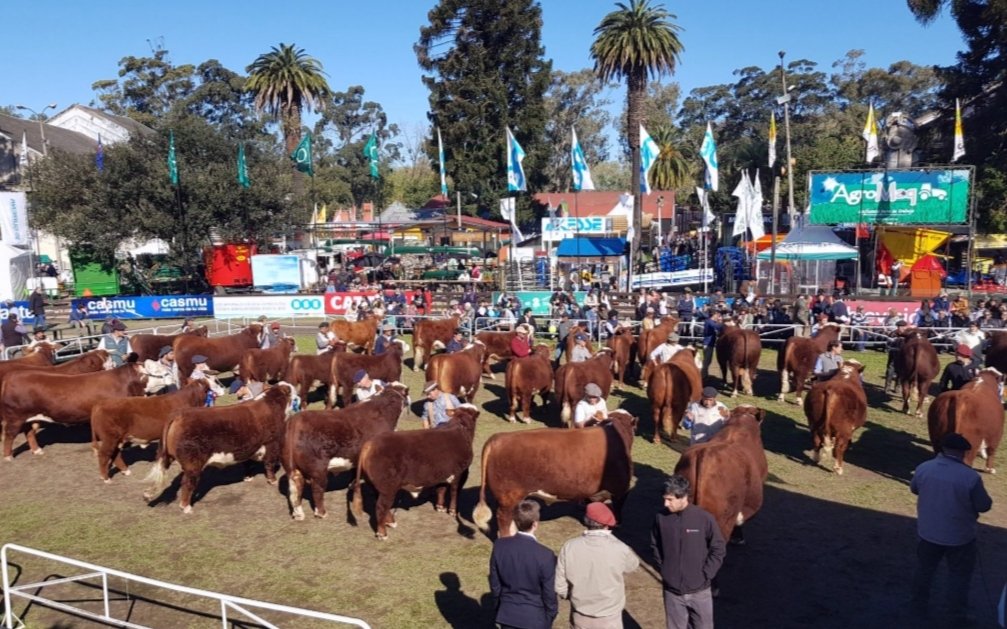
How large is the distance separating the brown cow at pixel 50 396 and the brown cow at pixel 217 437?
8.88ft

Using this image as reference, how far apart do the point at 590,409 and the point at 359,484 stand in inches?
121

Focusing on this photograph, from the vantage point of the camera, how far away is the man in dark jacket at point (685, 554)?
550 cm

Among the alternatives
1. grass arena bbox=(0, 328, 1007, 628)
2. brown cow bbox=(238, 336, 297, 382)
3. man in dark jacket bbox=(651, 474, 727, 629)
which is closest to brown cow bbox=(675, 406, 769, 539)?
grass arena bbox=(0, 328, 1007, 628)

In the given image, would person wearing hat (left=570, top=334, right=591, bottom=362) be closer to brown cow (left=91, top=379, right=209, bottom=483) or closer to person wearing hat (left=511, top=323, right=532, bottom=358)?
person wearing hat (left=511, top=323, right=532, bottom=358)

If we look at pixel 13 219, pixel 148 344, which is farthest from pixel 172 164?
pixel 148 344

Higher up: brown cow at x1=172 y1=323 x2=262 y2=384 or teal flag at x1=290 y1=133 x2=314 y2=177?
teal flag at x1=290 y1=133 x2=314 y2=177

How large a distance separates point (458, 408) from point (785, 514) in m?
4.26

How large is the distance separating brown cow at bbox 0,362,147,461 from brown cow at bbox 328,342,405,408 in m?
3.52

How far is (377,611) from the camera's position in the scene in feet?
23.7

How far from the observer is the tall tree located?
167 feet

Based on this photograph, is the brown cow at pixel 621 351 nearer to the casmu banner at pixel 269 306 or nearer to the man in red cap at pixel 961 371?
the man in red cap at pixel 961 371

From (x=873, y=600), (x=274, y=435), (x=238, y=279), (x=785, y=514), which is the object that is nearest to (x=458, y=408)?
(x=274, y=435)

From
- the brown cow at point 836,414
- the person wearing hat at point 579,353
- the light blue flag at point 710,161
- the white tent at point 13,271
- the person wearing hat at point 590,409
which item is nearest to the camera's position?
the person wearing hat at point 590,409

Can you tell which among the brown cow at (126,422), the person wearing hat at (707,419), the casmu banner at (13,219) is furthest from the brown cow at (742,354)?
the casmu banner at (13,219)
